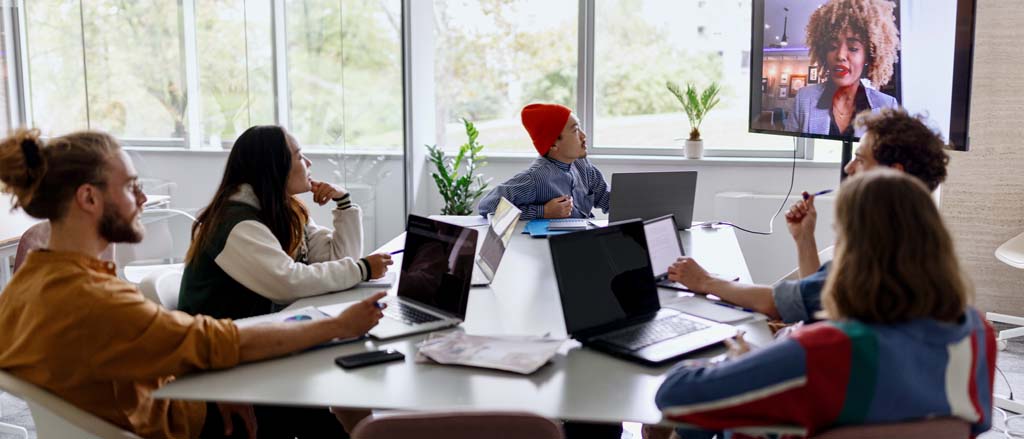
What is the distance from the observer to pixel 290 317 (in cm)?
218

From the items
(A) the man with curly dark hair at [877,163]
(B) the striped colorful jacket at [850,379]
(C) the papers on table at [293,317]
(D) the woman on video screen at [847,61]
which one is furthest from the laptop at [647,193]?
(B) the striped colorful jacket at [850,379]

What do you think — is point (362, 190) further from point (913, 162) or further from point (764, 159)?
point (913, 162)

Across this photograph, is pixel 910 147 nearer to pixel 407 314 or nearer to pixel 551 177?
pixel 407 314

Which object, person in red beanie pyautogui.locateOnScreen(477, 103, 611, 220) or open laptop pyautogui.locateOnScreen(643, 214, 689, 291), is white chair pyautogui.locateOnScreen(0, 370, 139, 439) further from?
person in red beanie pyautogui.locateOnScreen(477, 103, 611, 220)

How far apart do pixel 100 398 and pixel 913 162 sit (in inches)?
74.5

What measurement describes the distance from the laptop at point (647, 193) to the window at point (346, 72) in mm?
1799

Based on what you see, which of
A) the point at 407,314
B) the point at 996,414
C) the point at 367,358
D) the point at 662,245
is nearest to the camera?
the point at 367,358

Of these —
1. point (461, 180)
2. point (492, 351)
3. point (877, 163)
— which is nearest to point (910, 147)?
point (877, 163)

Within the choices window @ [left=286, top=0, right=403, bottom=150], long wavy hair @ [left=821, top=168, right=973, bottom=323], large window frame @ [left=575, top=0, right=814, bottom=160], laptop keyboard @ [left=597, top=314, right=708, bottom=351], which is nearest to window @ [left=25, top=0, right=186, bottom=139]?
window @ [left=286, top=0, right=403, bottom=150]

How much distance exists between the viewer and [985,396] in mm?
1541

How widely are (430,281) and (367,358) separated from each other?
463 millimetres

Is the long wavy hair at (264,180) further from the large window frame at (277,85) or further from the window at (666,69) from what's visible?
the window at (666,69)

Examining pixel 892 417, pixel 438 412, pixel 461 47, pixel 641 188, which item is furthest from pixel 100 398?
pixel 461 47

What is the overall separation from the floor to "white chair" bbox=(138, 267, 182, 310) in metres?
1.01
